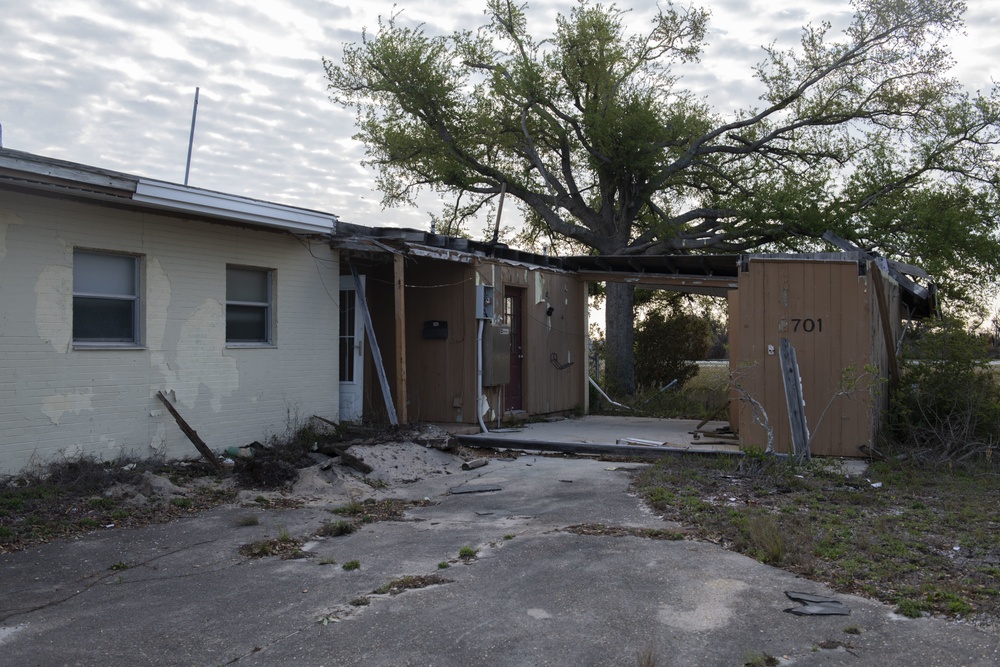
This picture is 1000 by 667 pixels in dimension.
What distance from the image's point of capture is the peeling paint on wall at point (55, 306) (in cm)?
845

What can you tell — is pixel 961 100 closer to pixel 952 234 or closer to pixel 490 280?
pixel 952 234

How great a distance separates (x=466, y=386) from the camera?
13.2 m

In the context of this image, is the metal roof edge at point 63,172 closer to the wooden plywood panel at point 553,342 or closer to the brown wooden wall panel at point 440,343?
the brown wooden wall panel at point 440,343

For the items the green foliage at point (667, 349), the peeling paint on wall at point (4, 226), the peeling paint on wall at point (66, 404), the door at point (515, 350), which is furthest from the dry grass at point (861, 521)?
the green foliage at point (667, 349)

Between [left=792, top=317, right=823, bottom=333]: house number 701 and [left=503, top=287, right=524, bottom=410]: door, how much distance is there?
5.33 meters

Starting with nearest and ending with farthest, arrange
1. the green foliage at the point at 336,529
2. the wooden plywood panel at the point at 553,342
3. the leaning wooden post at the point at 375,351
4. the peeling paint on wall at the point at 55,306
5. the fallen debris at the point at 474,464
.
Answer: the green foliage at the point at 336,529 < the peeling paint on wall at the point at 55,306 < the fallen debris at the point at 474,464 < the leaning wooden post at the point at 375,351 < the wooden plywood panel at the point at 553,342

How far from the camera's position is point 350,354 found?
1274 cm

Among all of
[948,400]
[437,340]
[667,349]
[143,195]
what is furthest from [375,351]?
[667,349]

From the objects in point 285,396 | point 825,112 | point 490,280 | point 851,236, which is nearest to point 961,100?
point 825,112

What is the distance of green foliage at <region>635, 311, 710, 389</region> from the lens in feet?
73.8

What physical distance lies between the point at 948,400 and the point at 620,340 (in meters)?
11.1

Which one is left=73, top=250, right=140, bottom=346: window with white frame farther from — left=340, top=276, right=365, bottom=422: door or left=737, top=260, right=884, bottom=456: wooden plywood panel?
left=737, top=260, right=884, bottom=456: wooden plywood panel

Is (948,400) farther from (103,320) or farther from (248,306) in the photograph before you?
(103,320)

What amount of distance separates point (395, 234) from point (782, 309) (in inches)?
205
